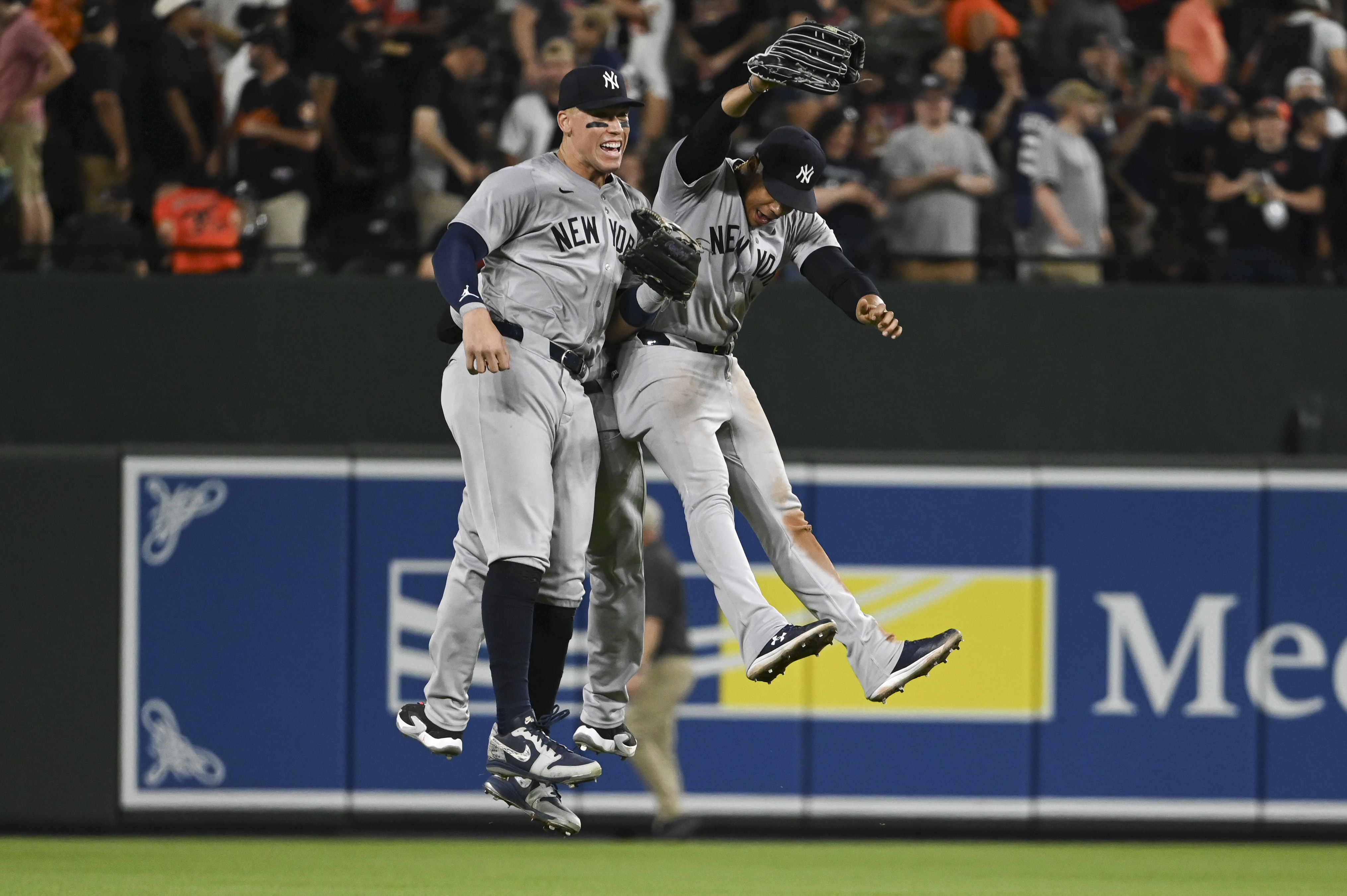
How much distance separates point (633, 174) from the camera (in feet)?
35.2

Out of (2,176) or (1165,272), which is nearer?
(2,176)

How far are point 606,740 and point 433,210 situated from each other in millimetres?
5346

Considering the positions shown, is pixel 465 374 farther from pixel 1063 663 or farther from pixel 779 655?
pixel 1063 663

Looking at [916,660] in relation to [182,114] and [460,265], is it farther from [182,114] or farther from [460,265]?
[182,114]

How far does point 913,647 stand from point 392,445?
19.7 ft

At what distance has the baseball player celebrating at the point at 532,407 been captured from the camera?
600cm

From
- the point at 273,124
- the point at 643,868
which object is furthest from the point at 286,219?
the point at 643,868

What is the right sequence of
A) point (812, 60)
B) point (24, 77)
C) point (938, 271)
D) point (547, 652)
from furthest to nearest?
point (938, 271), point (24, 77), point (547, 652), point (812, 60)

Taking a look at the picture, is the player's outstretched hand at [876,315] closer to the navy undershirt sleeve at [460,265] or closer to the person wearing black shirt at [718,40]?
the navy undershirt sleeve at [460,265]

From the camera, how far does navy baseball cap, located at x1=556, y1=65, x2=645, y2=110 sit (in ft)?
19.6

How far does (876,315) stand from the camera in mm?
6160

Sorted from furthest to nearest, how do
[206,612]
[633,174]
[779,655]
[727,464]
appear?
[206,612]
[633,174]
[727,464]
[779,655]

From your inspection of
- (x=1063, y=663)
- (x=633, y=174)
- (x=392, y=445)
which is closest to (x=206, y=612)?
(x=392, y=445)

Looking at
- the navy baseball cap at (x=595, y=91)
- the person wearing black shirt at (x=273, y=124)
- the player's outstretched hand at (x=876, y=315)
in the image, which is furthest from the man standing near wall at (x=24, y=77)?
the player's outstretched hand at (x=876, y=315)
